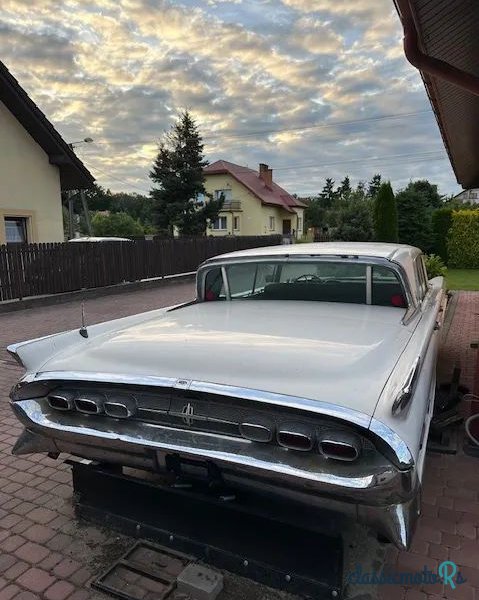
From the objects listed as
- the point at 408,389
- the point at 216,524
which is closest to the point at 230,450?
the point at 216,524

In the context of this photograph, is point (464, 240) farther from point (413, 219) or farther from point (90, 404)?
point (90, 404)

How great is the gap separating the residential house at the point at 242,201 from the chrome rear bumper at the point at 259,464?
3855 centimetres

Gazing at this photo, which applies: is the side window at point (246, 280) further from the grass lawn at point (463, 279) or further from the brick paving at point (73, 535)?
the grass lawn at point (463, 279)

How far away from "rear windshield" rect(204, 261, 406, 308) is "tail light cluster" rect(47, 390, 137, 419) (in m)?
1.76

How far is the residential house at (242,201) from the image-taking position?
41406mm

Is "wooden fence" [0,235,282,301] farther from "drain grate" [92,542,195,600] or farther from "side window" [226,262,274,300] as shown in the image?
"drain grate" [92,542,195,600]

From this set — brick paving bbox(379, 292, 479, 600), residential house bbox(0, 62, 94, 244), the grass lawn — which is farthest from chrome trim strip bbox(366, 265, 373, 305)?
residential house bbox(0, 62, 94, 244)

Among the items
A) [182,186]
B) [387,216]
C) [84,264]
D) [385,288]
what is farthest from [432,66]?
[182,186]

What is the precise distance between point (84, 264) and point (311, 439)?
12.0m

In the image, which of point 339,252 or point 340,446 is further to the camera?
point 339,252

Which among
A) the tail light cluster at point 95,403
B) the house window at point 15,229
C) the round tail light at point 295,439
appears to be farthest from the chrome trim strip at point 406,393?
the house window at point 15,229

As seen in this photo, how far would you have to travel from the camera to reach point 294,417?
1.83m

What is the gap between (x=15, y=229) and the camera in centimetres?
1334

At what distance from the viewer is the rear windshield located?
3354mm
